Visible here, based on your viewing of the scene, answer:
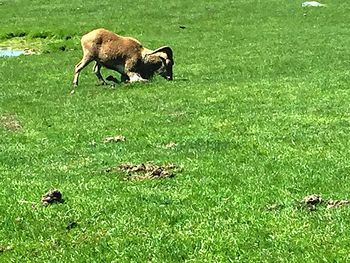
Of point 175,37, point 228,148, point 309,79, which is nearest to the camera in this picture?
point 228,148

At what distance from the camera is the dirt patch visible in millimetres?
21688

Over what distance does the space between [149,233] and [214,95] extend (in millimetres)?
14513

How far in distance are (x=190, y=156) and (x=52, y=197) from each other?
461 centimetres

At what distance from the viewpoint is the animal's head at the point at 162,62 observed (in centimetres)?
3019

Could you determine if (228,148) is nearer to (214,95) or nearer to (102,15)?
(214,95)

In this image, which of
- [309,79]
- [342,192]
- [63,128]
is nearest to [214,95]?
[309,79]

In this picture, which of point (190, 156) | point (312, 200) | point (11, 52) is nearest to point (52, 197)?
point (190, 156)

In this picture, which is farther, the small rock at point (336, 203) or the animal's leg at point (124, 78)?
the animal's leg at point (124, 78)

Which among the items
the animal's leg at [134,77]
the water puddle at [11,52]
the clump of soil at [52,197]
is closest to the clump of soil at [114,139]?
the clump of soil at [52,197]

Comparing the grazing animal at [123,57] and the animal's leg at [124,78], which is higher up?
the grazing animal at [123,57]

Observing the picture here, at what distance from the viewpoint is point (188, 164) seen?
15664 mm

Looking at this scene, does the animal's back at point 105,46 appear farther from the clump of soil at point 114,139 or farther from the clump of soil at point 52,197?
the clump of soil at point 52,197

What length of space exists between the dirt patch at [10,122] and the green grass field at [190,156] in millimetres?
65

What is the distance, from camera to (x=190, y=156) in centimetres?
1655
